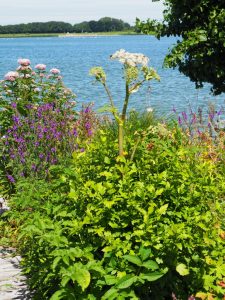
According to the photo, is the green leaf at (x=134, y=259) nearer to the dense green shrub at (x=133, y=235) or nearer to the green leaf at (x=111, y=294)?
the dense green shrub at (x=133, y=235)

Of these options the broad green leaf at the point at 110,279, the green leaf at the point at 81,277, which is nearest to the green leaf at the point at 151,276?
the broad green leaf at the point at 110,279

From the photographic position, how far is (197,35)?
8.06 meters

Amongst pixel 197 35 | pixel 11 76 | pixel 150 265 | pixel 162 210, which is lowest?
pixel 150 265

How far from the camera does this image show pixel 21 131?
21.9 feet

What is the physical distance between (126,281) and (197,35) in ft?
19.2

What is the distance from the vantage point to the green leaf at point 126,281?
2863 millimetres

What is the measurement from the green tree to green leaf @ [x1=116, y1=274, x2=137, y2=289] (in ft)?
18.6

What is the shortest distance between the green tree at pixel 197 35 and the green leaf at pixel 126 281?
566cm

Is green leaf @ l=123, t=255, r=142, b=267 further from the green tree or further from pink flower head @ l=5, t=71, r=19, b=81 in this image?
the green tree

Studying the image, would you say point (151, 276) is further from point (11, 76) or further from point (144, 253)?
point (11, 76)

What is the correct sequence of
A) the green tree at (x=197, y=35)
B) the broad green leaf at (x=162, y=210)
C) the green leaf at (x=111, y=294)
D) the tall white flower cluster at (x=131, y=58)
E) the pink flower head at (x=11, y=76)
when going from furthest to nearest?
1. the green tree at (x=197, y=35)
2. the pink flower head at (x=11, y=76)
3. the tall white flower cluster at (x=131, y=58)
4. the broad green leaf at (x=162, y=210)
5. the green leaf at (x=111, y=294)

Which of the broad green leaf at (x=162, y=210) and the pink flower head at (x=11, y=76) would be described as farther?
the pink flower head at (x=11, y=76)

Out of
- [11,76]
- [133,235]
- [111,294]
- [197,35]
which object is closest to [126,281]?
[111,294]

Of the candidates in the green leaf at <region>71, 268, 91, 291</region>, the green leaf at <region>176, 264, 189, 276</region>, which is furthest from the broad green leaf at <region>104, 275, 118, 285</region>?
the green leaf at <region>176, 264, 189, 276</region>
